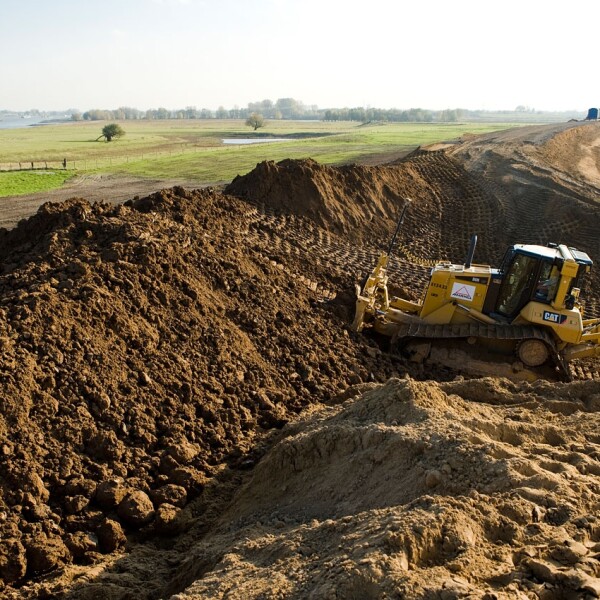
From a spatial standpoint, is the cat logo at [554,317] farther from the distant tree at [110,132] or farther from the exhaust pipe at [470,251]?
the distant tree at [110,132]

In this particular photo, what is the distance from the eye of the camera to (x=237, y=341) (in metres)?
10.9

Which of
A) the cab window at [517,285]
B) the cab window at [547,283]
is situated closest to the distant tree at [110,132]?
the cab window at [517,285]

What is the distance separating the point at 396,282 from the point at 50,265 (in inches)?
352

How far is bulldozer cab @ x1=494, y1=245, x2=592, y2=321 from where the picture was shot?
11289mm

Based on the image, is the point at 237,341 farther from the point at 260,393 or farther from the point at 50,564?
the point at 50,564

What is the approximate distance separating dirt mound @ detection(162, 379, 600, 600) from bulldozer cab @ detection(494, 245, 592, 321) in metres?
3.26

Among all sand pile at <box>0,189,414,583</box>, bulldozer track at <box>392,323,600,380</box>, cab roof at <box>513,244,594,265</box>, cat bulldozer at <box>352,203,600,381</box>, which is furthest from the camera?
bulldozer track at <box>392,323,600,380</box>

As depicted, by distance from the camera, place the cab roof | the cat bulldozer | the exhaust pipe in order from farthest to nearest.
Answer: the exhaust pipe, the cat bulldozer, the cab roof

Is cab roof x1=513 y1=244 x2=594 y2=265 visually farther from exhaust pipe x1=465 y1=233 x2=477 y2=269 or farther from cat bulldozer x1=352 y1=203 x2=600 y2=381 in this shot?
exhaust pipe x1=465 y1=233 x2=477 y2=269

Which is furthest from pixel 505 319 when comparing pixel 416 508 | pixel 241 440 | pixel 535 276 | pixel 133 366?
pixel 416 508

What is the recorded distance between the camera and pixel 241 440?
9.12 metres

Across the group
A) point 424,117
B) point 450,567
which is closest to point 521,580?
point 450,567

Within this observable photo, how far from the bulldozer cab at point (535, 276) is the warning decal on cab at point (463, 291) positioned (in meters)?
0.48

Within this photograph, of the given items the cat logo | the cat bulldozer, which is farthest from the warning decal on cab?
the cat logo
